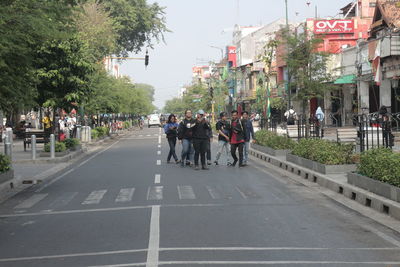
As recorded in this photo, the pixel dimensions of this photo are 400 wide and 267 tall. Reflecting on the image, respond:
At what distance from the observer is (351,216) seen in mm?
10883

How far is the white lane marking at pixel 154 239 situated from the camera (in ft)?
23.9

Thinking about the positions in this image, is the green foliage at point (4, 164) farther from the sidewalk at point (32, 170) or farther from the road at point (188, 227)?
the road at point (188, 227)

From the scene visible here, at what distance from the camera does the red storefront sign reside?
51.9 metres

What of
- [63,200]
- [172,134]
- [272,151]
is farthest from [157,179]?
[272,151]

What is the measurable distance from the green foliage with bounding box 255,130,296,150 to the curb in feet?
9.93

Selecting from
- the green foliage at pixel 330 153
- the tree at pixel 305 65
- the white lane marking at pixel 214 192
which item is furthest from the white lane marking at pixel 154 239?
the tree at pixel 305 65

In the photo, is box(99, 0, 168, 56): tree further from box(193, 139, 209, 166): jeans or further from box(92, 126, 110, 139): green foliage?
box(193, 139, 209, 166): jeans

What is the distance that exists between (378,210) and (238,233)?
3.49 metres

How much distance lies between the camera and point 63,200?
Answer: 45.3ft

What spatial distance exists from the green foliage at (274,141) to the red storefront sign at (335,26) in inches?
984

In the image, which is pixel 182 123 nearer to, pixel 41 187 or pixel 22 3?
pixel 41 187

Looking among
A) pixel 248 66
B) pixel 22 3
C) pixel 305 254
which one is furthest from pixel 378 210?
pixel 248 66

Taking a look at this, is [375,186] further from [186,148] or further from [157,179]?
[186,148]

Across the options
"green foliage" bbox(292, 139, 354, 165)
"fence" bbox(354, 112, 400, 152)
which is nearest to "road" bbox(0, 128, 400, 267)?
"green foliage" bbox(292, 139, 354, 165)
